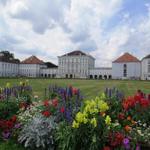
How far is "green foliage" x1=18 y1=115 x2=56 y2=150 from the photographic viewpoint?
6449 mm

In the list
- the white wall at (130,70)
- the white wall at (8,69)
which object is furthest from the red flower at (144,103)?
the white wall at (8,69)

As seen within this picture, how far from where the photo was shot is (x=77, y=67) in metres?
162

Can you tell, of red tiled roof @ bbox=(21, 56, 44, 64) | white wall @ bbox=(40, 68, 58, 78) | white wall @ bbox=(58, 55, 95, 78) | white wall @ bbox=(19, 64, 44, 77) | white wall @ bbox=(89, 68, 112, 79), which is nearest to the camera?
white wall @ bbox=(89, 68, 112, 79)

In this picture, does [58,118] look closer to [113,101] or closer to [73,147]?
[73,147]

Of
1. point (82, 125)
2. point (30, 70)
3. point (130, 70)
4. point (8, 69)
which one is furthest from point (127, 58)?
point (82, 125)

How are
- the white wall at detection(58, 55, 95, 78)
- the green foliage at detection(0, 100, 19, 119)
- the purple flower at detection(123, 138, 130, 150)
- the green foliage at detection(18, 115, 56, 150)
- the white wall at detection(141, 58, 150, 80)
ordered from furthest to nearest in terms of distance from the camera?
the white wall at detection(58, 55, 95, 78)
the white wall at detection(141, 58, 150, 80)
the green foliage at detection(0, 100, 19, 119)
the green foliage at detection(18, 115, 56, 150)
the purple flower at detection(123, 138, 130, 150)

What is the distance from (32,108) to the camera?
852 cm

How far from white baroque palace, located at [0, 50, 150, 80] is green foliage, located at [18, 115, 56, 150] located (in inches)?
5225

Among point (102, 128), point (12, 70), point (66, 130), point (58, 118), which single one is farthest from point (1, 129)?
point (12, 70)

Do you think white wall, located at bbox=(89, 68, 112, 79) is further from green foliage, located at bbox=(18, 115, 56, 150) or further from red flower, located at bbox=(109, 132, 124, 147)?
Answer: red flower, located at bbox=(109, 132, 124, 147)

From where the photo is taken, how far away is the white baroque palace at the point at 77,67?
476 feet

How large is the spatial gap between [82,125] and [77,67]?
156m

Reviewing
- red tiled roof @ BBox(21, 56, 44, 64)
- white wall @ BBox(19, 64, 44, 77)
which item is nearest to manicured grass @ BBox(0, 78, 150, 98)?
white wall @ BBox(19, 64, 44, 77)

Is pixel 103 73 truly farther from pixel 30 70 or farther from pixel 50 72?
pixel 30 70
